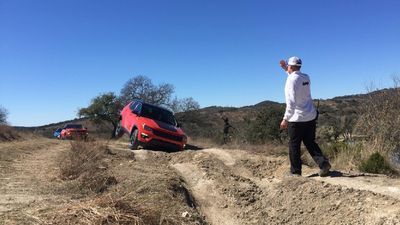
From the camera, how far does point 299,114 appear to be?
25.5 ft

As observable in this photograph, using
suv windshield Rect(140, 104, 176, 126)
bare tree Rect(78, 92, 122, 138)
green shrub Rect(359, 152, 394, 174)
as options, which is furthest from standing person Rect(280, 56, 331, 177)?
bare tree Rect(78, 92, 122, 138)

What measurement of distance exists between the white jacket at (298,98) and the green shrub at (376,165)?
1.90 m

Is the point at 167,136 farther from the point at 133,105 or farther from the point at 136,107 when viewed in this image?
the point at 133,105

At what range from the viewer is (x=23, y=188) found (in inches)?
276

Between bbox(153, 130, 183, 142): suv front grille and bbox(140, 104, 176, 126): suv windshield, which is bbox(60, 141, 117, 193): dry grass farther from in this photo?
bbox(140, 104, 176, 126): suv windshield

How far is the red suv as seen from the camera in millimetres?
15359

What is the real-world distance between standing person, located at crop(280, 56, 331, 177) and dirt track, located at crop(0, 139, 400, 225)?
1.33ft

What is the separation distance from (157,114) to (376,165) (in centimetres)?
950

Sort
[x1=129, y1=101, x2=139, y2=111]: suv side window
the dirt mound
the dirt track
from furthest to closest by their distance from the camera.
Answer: [x1=129, y1=101, x2=139, y2=111]: suv side window < the dirt mound < the dirt track

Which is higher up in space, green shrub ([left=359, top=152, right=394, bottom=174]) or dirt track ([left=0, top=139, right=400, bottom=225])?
green shrub ([left=359, top=152, right=394, bottom=174])

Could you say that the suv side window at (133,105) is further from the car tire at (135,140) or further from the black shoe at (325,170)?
the black shoe at (325,170)

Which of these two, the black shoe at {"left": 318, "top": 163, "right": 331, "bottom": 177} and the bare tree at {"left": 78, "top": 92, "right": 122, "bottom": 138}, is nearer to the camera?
the black shoe at {"left": 318, "top": 163, "right": 331, "bottom": 177}

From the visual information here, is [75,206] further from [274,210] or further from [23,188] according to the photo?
[274,210]

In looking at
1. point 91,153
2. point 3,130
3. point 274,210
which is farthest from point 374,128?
point 3,130
